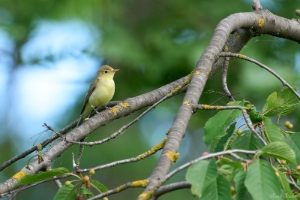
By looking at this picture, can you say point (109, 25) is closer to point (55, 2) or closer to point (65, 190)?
point (55, 2)

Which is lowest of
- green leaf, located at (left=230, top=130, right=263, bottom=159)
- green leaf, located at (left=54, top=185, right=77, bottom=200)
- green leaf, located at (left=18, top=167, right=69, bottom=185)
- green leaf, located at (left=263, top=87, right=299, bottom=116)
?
green leaf, located at (left=18, top=167, right=69, bottom=185)

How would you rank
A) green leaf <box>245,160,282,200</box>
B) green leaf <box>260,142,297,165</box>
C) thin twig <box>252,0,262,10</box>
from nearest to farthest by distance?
green leaf <box>245,160,282,200</box>, green leaf <box>260,142,297,165</box>, thin twig <box>252,0,262,10</box>

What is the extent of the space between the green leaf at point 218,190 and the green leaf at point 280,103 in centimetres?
93

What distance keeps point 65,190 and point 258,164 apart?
1.02m

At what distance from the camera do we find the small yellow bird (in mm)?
6098

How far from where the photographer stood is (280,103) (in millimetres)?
2973

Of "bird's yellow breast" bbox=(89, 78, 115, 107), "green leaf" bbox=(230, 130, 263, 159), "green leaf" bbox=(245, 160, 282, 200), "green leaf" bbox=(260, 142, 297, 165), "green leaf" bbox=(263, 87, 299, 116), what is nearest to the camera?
"green leaf" bbox=(245, 160, 282, 200)

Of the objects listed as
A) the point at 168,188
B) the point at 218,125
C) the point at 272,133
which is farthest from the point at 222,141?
the point at 168,188

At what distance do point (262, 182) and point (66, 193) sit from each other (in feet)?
3.42

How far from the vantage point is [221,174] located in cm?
212

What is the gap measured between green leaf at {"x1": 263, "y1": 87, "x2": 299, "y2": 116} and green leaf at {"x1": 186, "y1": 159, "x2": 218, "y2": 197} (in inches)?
35.3

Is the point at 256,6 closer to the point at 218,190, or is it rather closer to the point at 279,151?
the point at 279,151

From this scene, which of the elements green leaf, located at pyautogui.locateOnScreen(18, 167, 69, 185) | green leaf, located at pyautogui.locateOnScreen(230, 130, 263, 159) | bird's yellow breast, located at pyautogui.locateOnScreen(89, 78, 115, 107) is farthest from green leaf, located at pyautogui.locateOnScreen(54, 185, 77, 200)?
bird's yellow breast, located at pyautogui.locateOnScreen(89, 78, 115, 107)

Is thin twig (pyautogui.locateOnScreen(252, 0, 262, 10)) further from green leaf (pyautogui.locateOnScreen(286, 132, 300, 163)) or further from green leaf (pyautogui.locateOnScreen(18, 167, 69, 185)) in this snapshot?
green leaf (pyautogui.locateOnScreen(18, 167, 69, 185))
